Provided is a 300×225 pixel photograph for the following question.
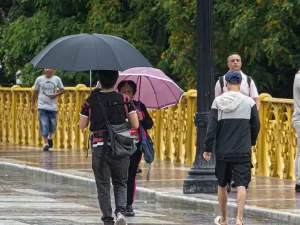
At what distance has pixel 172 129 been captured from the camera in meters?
20.3

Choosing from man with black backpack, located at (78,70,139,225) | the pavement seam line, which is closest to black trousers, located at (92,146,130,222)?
man with black backpack, located at (78,70,139,225)

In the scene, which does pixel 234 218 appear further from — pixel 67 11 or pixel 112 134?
pixel 67 11

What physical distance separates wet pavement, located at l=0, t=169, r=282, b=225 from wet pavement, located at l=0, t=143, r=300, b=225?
0.07ft

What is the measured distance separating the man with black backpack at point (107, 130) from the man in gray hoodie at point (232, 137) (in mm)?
823

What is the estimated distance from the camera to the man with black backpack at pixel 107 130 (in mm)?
11445

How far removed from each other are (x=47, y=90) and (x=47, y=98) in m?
0.15

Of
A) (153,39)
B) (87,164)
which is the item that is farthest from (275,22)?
(153,39)

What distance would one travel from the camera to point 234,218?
13.2 m

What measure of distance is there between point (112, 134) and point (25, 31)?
1849 cm

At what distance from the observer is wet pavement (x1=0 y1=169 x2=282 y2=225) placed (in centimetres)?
1252

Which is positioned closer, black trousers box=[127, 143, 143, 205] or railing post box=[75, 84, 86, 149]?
black trousers box=[127, 143, 143, 205]

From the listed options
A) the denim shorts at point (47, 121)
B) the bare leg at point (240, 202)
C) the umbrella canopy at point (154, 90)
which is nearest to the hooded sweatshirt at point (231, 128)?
the bare leg at point (240, 202)

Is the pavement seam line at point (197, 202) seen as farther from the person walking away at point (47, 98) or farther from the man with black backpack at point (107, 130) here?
the person walking away at point (47, 98)

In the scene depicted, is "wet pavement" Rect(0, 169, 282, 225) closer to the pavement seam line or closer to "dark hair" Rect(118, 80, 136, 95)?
the pavement seam line
